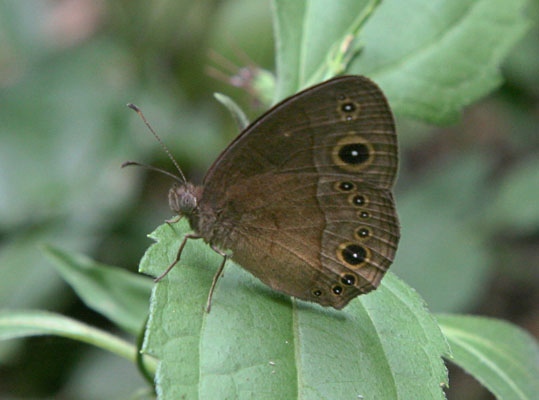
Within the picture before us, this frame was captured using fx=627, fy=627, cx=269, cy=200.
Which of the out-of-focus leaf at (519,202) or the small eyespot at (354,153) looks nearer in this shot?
the small eyespot at (354,153)

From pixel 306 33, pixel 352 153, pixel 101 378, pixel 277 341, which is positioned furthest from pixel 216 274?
pixel 101 378

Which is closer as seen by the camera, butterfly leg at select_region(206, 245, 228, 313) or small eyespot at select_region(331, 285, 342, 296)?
butterfly leg at select_region(206, 245, 228, 313)

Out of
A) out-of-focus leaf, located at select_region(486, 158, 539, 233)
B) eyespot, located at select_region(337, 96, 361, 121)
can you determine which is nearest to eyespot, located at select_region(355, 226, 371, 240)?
eyespot, located at select_region(337, 96, 361, 121)

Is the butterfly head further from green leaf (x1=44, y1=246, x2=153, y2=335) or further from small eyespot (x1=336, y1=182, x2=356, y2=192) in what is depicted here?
green leaf (x1=44, y1=246, x2=153, y2=335)

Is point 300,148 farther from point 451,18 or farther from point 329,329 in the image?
point 451,18

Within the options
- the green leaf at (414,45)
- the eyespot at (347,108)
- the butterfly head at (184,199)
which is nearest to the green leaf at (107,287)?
the butterfly head at (184,199)

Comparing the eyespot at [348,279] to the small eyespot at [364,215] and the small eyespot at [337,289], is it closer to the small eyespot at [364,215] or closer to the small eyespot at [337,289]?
the small eyespot at [337,289]
